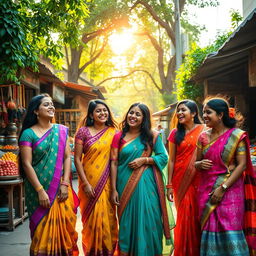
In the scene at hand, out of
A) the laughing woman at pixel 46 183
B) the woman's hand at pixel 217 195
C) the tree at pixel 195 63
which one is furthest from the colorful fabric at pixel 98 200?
the tree at pixel 195 63

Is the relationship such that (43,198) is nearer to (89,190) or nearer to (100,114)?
(89,190)

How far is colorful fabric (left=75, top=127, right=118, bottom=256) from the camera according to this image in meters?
4.21

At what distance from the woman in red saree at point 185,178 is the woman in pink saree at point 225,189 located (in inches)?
15.6

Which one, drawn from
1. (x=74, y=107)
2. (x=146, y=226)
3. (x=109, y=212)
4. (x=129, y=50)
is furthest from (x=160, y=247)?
(x=129, y=50)

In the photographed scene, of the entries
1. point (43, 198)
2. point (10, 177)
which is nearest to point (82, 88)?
point (10, 177)

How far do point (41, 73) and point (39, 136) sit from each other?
19.8 ft

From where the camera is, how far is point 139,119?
A: 4.27 m

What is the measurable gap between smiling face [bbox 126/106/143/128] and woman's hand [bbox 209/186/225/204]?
1.16 meters

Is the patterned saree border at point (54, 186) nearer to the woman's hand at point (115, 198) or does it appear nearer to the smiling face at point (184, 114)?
the woman's hand at point (115, 198)

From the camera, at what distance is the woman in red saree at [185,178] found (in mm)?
4148

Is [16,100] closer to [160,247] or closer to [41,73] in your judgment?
[41,73]

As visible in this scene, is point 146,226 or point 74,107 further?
point 74,107

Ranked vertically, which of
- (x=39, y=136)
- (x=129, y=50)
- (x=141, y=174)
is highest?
(x=129, y=50)

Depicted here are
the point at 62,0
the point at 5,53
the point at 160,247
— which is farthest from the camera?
the point at 62,0
